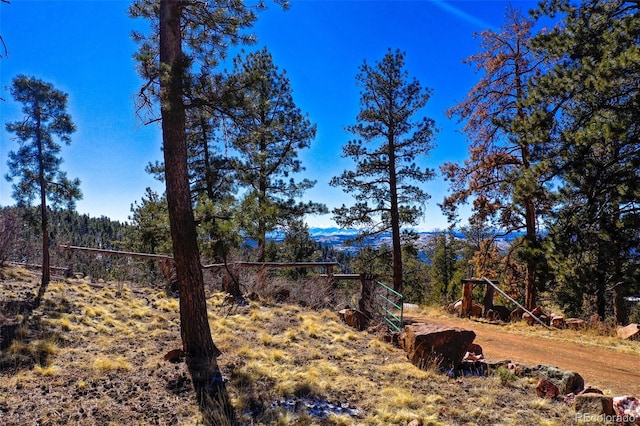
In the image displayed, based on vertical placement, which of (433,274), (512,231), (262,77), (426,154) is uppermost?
(426,154)

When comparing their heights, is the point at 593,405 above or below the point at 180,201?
below

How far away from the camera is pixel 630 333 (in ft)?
25.9

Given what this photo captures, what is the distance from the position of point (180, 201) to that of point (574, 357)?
7297 mm

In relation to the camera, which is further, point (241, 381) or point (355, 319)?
point (355, 319)

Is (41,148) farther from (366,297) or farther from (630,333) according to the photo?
(630,333)

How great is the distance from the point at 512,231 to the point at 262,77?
1093 centimetres

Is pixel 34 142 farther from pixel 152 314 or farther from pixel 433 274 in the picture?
pixel 433 274

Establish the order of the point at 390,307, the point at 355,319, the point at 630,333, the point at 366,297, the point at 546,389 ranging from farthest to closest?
1. the point at 390,307
2. the point at 366,297
3. the point at 355,319
4. the point at 630,333
5. the point at 546,389

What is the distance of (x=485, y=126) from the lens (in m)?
12.0

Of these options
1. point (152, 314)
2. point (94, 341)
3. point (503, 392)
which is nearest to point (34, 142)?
point (152, 314)

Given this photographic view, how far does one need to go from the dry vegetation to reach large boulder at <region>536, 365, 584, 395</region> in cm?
29

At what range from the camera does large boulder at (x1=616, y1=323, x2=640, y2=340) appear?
25.7 feet

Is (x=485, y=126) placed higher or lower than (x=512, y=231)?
higher

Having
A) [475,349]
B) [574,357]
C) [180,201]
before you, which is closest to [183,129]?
[180,201]
